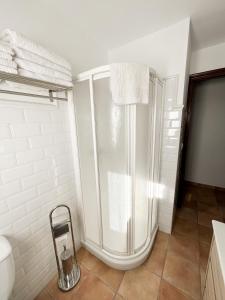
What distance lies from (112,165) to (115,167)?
30 mm

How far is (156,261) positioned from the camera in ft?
4.48

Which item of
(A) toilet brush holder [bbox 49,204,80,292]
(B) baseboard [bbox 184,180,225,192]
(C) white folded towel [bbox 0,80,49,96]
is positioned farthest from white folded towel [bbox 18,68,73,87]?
(B) baseboard [bbox 184,180,225,192]

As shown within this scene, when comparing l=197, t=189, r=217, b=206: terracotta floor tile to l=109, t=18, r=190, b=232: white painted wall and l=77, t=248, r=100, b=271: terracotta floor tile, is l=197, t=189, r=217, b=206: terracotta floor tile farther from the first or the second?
l=77, t=248, r=100, b=271: terracotta floor tile

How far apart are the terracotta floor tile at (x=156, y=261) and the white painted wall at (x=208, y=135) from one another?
1.86 metres

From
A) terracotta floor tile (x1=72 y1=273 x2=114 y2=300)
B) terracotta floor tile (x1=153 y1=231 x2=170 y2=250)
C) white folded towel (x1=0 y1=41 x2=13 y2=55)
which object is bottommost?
terracotta floor tile (x1=72 y1=273 x2=114 y2=300)

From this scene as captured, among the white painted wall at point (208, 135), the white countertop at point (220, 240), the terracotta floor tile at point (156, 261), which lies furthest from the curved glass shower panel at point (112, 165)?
the white painted wall at point (208, 135)

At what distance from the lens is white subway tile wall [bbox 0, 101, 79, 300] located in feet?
2.85

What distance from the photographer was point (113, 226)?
1.25 meters

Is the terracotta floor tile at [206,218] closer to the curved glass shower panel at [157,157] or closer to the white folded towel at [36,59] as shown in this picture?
the curved glass shower panel at [157,157]

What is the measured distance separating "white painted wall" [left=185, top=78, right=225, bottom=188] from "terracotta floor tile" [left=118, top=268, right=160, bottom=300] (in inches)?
84.8

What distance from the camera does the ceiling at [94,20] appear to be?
3.01ft

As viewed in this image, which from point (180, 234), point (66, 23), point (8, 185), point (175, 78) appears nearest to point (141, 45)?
point (175, 78)

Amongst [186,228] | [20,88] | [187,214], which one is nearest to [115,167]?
[20,88]

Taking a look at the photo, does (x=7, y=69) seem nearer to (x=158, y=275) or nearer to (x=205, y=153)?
(x=158, y=275)
